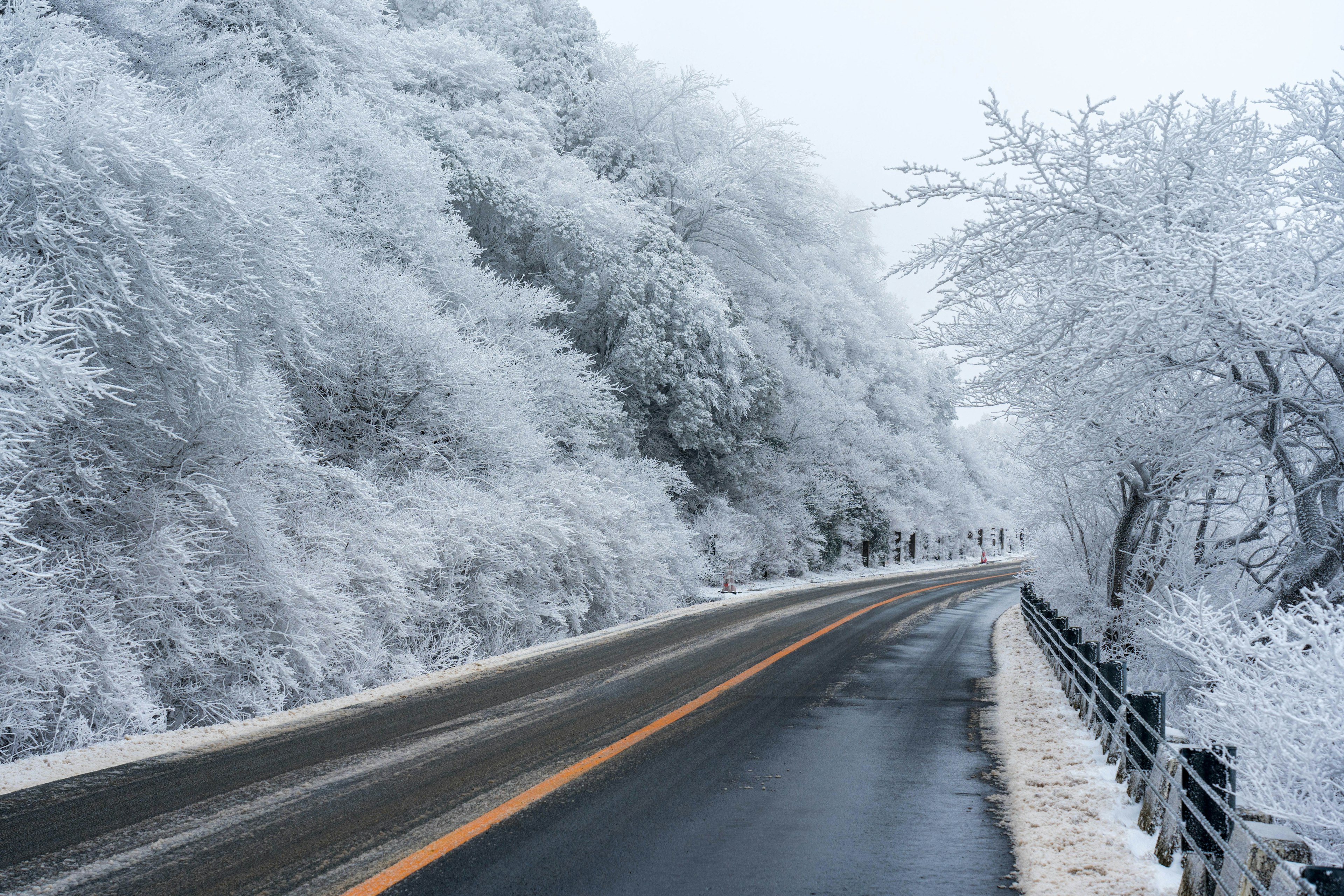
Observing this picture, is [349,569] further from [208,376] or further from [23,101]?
[23,101]

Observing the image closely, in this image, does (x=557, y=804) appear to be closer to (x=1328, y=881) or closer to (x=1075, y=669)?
(x=1328, y=881)

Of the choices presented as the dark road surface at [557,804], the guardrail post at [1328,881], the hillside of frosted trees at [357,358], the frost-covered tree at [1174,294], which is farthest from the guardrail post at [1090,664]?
the hillside of frosted trees at [357,358]

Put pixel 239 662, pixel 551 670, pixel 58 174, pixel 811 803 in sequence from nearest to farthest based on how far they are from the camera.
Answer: pixel 811 803 → pixel 58 174 → pixel 239 662 → pixel 551 670

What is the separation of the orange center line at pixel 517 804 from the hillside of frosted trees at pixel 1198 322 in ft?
12.2

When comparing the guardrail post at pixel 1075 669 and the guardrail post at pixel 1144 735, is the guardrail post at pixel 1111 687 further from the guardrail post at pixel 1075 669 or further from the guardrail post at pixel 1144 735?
the guardrail post at pixel 1075 669

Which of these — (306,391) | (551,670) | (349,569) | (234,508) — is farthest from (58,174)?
(551,670)

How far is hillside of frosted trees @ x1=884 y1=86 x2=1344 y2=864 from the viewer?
6.08 metres

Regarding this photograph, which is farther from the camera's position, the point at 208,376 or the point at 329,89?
the point at 329,89

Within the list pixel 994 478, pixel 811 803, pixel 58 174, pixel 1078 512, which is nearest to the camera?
pixel 811 803

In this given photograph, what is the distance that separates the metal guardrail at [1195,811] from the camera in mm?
3234

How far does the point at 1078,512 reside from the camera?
17.5 meters

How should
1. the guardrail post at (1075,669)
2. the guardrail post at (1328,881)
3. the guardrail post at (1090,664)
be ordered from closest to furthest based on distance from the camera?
the guardrail post at (1328,881), the guardrail post at (1090,664), the guardrail post at (1075,669)

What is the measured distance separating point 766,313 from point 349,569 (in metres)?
27.6

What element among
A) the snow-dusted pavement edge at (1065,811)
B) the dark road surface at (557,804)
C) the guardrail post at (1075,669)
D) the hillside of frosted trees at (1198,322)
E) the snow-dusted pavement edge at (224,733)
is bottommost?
the snow-dusted pavement edge at (224,733)
